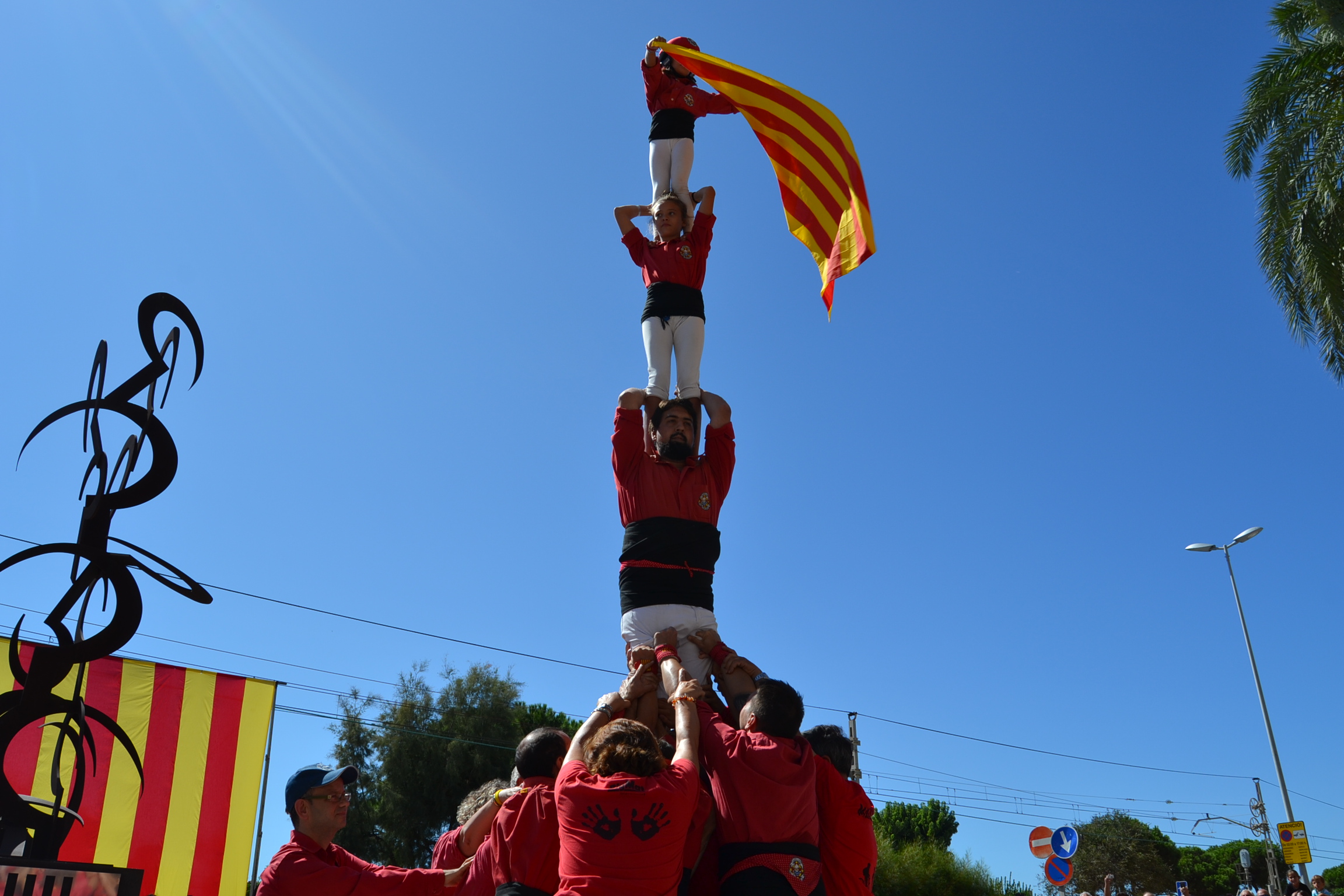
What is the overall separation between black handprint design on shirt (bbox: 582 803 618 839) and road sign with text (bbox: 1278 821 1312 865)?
75.2ft

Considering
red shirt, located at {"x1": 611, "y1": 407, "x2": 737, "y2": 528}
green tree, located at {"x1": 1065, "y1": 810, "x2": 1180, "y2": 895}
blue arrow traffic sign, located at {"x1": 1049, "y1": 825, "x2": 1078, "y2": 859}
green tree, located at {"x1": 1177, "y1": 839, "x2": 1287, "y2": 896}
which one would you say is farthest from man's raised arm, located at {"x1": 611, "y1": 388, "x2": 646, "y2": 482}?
green tree, located at {"x1": 1177, "y1": 839, "x2": 1287, "y2": 896}

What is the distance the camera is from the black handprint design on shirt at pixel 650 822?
12.4 ft

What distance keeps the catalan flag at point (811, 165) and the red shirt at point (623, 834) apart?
481 cm

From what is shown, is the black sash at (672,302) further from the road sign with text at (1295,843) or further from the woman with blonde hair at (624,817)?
the road sign with text at (1295,843)

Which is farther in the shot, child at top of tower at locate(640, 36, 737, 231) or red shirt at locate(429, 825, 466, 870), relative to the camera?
child at top of tower at locate(640, 36, 737, 231)

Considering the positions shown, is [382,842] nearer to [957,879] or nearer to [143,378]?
[957,879]

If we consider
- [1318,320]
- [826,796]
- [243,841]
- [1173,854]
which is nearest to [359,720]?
[243,841]

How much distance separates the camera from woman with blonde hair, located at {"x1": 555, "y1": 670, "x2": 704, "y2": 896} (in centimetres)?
373

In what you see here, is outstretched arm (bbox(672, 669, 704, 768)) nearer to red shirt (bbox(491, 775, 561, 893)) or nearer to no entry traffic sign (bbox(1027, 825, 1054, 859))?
red shirt (bbox(491, 775, 561, 893))

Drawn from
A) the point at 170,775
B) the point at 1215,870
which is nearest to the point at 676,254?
the point at 170,775

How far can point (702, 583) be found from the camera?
6230 millimetres

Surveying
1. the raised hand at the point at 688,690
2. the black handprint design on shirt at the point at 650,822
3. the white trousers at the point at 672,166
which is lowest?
the black handprint design on shirt at the point at 650,822

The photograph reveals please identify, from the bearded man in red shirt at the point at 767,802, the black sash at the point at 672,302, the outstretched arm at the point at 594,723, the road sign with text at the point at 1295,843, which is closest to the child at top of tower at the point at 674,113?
the black sash at the point at 672,302

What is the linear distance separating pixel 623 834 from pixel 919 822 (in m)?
50.9
